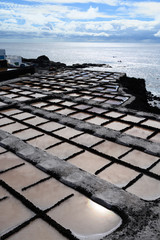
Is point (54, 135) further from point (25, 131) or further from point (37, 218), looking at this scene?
point (37, 218)

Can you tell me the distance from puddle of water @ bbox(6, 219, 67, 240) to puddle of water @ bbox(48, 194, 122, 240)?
0.24m

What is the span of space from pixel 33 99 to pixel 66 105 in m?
2.15

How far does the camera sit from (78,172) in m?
5.70

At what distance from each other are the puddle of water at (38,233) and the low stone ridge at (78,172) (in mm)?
18

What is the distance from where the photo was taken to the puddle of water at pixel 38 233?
3926 mm

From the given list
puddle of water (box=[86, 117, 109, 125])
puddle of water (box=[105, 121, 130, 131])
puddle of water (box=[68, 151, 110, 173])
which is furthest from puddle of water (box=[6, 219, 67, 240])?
puddle of water (box=[86, 117, 109, 125])

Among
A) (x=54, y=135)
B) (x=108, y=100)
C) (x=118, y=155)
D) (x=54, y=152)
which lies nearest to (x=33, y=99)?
(x=108, y=100)

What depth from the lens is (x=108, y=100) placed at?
525 inches

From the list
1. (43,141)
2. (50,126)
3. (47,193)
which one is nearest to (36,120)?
(50,126)

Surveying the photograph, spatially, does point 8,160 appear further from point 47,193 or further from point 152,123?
point 152,123

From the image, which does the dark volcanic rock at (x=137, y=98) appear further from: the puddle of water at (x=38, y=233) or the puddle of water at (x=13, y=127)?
the puddle of water at (x=38, y=233)

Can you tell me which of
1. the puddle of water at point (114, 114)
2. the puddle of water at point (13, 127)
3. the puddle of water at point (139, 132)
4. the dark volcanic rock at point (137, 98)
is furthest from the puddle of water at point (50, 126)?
the dark volcanic rock at point (137, 98)

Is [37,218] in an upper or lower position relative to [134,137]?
lower

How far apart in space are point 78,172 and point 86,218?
1.45 m
